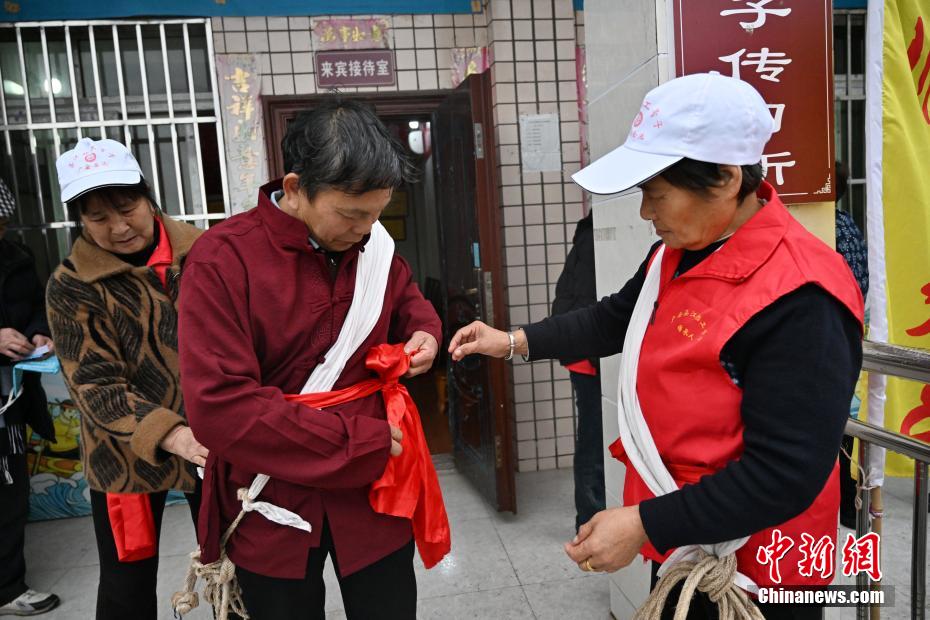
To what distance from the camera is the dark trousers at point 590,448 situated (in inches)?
111

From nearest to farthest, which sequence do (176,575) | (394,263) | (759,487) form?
(759,487)
(394,263)
(176,575)

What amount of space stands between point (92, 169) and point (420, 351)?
3.46ft

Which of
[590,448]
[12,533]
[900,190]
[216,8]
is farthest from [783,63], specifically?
[12,533]

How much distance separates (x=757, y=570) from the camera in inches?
43.9

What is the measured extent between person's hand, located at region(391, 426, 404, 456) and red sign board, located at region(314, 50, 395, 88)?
113 inches

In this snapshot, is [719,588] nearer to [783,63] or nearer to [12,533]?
[783,63]

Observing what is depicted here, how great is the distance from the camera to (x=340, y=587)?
53.9 inches

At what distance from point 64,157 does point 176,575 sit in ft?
6.73

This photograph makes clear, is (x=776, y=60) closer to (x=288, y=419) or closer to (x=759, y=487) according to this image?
(x=759, y=487)

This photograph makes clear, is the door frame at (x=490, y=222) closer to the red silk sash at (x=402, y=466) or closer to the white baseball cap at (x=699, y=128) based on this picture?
the red silk sash at (x=402, y=466)

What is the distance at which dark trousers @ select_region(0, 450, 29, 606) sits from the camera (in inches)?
104

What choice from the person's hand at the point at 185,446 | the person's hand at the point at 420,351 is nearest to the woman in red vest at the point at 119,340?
the person's hand at the point at 185,446

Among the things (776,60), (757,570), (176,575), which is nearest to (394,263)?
(757,570)

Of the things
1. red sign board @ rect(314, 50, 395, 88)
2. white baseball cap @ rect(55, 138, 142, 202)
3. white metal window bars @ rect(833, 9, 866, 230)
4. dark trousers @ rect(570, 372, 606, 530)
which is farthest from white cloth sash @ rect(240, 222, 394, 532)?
white metal window bars @ rect(833, 9, 866, 230)
